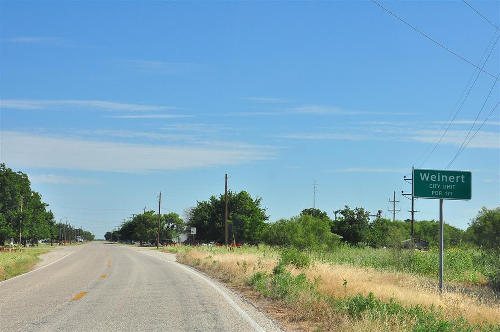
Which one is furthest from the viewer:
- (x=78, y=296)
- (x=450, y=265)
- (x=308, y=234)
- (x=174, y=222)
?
(x=174, y=222)

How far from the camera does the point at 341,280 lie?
17281mm

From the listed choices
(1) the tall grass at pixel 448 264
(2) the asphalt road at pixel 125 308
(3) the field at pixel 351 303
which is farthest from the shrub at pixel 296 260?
(1) the tall grass at pixel 448 264

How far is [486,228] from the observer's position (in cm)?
3406

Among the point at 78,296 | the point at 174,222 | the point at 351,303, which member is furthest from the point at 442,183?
the point at 174,222

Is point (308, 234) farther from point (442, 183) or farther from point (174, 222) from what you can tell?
point (174, 222)

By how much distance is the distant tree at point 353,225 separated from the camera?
274 ft

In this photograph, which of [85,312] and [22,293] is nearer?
[85,312]

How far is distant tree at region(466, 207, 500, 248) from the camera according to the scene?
101ft

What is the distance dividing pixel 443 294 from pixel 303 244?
4208 cm

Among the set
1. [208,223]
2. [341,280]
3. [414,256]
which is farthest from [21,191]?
[341,280]

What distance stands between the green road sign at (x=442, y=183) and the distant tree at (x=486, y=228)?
55.8ft

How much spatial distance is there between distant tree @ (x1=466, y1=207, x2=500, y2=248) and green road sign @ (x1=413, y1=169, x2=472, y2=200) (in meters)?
17.0

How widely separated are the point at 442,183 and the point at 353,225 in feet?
232

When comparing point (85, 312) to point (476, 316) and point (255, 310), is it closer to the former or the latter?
point (255, 310)
